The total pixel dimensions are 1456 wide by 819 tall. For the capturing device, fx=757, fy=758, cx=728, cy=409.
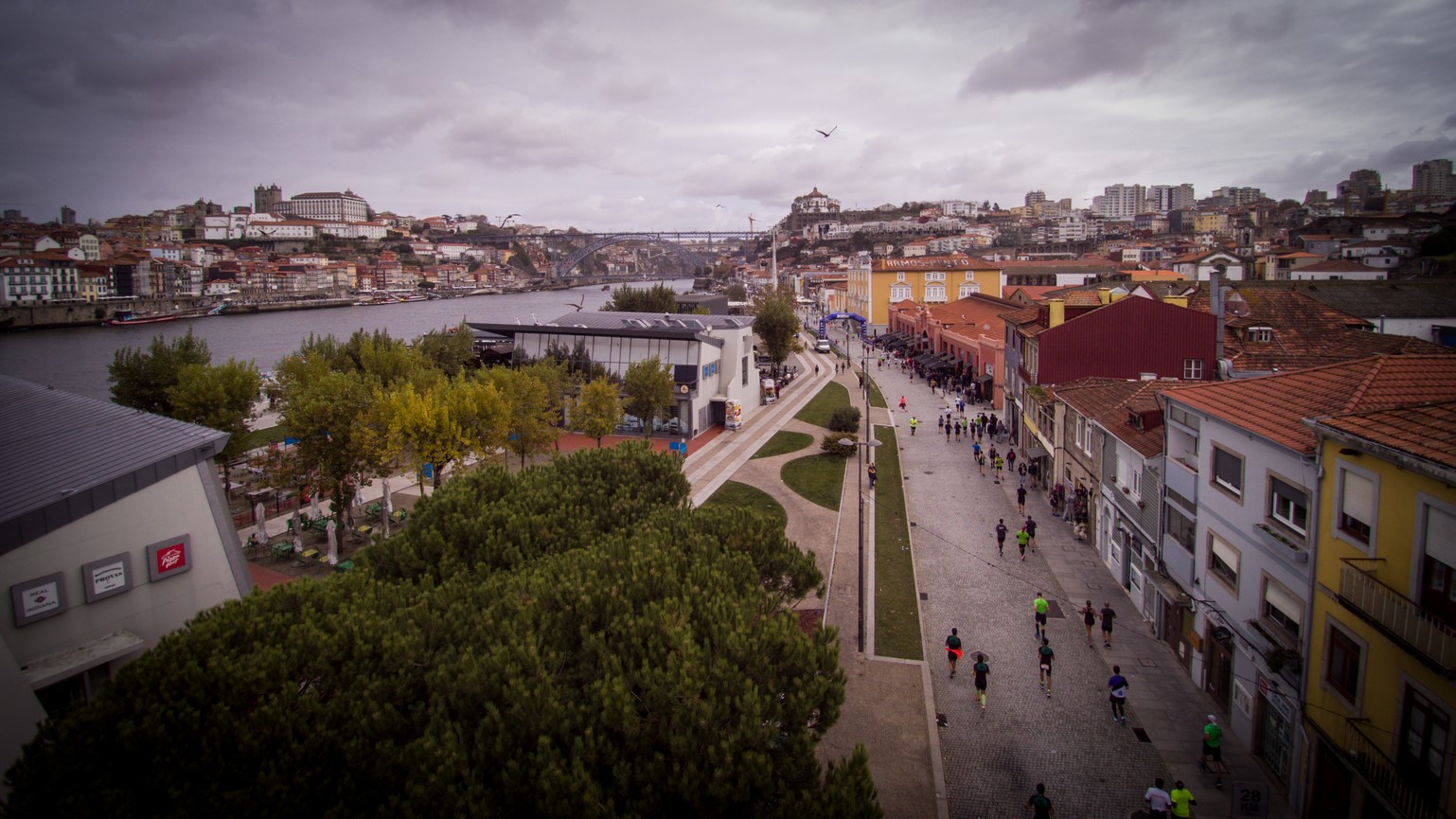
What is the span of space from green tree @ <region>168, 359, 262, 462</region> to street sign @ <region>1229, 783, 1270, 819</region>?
2274 centimetres

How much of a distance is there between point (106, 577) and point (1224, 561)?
53.8 feet

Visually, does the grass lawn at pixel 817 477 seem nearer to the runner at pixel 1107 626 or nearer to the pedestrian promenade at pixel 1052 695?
the pedestrian promenade at pixel 1052 695

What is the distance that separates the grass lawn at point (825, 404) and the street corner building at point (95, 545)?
24037mm

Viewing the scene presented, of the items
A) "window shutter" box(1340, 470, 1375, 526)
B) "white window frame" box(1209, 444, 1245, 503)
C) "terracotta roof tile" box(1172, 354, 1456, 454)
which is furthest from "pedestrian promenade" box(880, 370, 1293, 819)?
"terracotta roof tile" box(1172, 354, 1456, 454)

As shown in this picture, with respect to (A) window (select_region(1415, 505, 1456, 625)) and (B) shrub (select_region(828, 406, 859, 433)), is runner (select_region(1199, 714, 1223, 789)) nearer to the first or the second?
(A) window (select_region(1415, 505, 1456, 625))

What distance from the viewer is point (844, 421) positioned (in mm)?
30453

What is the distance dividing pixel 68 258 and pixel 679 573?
2620 inches

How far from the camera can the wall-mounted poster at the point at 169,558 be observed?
429 inches

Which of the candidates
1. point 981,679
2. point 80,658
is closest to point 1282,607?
point 981,679

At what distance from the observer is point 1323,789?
916 centimetres

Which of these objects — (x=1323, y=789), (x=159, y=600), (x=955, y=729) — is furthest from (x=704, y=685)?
(x=159, y=600)

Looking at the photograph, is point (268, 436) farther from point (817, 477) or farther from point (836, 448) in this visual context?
point (836, 448)

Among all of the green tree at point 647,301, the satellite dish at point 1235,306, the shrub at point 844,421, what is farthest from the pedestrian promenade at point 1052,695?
the green tree at point 647,301

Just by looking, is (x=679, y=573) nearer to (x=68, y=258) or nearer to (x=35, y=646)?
(x=35, y=646)
